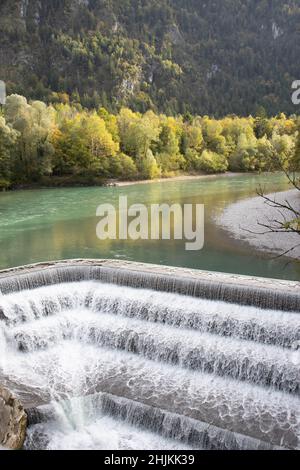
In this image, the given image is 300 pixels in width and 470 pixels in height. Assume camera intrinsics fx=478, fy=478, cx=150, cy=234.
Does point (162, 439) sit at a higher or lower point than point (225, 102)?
lower

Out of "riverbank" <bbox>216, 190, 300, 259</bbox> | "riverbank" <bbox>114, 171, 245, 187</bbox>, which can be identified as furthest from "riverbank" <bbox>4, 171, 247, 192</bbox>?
"riverbank" <bbox>216, 190, 300, 259</bbox>

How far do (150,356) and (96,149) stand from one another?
125ft

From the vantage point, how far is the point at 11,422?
704 cm

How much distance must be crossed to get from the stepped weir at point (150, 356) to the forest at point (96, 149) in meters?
25.8

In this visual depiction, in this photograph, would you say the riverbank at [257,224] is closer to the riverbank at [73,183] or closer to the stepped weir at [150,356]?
the stepped weir at [150,356]

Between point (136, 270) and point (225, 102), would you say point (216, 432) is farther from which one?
point (225, 102)

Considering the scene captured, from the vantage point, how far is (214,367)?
8773mm

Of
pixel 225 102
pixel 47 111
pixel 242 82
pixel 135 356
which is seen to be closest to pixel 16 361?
pixel 135 356

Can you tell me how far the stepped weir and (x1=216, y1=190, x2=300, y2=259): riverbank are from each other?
Answer: 276 centimetres

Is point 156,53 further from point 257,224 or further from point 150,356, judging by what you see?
point 150,356

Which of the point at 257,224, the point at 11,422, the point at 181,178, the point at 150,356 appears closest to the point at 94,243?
the point at 257,224

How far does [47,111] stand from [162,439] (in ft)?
131

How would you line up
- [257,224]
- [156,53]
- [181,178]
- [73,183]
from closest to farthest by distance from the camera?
1. [257,224]
2. [73,183]
3. [181,178]
4. [156,53]

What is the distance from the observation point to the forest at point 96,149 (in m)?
40.8
